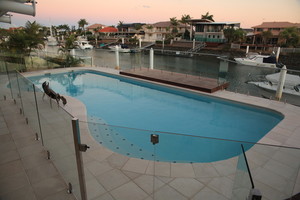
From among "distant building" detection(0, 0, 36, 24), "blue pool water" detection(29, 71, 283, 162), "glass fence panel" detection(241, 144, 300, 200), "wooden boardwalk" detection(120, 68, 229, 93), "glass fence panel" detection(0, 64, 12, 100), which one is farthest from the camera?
"wooden boardwalk" detection(120, 68, 229, 93)

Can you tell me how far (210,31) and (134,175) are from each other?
155 ft

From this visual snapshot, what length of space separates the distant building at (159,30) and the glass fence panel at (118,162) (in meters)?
55.3

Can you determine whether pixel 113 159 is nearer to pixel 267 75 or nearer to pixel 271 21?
pixel 267 75

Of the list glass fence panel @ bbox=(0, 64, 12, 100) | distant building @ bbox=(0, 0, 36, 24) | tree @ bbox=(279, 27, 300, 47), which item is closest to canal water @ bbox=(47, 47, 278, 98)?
glass fence panel @ bbox=(0, 64, 12, 100)

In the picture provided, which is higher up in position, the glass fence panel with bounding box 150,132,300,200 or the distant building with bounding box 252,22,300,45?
the distant building with bounding box 252,22,300,45

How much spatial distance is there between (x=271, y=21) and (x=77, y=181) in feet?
214

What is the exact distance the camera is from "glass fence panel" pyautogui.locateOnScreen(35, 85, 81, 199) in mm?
2953

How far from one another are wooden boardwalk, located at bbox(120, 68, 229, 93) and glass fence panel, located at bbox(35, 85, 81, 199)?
297 inches

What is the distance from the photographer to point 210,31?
45.5 m

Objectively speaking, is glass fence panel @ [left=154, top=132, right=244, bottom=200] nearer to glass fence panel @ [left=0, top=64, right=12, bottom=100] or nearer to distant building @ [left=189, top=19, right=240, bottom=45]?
glass fence panel @ [left=0, top=64, right=12, bottom=100]

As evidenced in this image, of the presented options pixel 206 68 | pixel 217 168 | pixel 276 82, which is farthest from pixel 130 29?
pixel 217 168

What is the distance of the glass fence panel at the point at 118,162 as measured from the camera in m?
3.26

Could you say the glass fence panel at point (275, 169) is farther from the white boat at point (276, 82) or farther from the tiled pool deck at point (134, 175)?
the white boat at point (276, 82)

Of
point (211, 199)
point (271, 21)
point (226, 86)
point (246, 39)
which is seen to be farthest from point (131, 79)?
point (271, 21)
